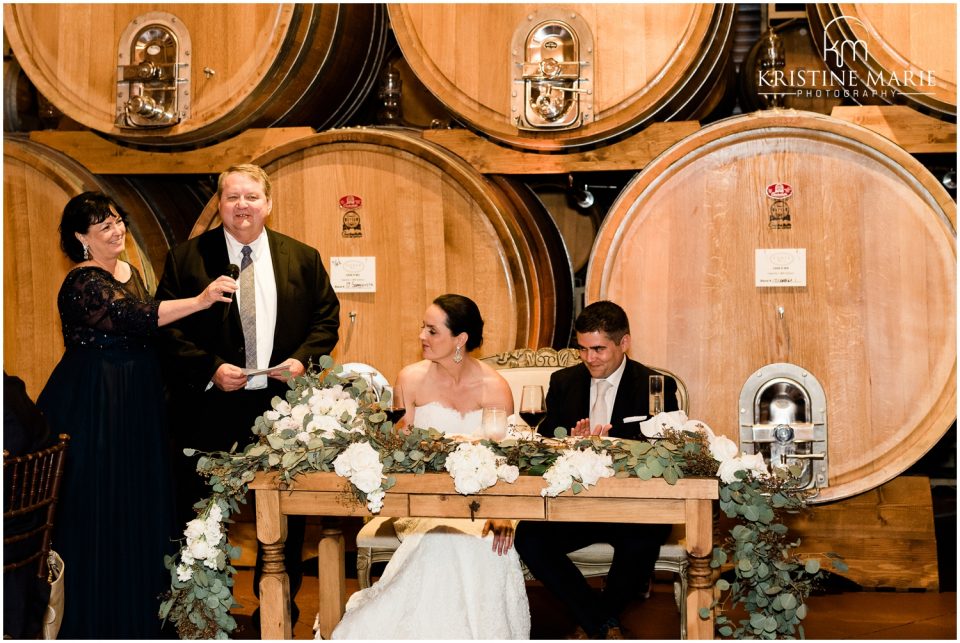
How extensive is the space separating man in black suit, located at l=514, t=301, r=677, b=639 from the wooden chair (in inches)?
2.0

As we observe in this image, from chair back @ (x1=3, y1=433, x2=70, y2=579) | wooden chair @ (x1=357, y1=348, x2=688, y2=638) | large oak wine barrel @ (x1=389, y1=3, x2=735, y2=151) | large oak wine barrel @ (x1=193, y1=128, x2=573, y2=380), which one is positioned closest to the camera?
chair back @ (x1=3, y1=433, x2=70, y2=579)

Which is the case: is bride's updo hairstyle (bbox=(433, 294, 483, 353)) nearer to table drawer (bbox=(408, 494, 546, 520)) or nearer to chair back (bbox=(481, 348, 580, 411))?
chair back (bbox=(481, 348, 580, 411))

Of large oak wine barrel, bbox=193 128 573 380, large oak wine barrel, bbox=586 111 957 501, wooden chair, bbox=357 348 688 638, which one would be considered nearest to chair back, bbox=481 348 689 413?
wooden chair, bbox=357 348 688 638

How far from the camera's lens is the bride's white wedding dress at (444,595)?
10.2 ft

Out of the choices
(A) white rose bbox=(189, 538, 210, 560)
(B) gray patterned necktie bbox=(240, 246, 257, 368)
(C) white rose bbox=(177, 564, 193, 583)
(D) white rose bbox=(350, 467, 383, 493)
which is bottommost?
(C) white rose bbox=(177, 564, 193, 583)

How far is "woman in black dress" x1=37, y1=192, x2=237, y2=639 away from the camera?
3.36m

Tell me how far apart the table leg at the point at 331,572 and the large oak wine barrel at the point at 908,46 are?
2.46 meters

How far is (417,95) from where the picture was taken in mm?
4680

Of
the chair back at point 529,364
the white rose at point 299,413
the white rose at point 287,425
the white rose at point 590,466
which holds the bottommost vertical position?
the white rose at point 590,466

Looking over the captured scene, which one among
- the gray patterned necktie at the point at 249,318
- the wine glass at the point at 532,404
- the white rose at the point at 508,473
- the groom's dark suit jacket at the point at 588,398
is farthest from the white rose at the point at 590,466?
the gray patterned necktie at the point at 249,318

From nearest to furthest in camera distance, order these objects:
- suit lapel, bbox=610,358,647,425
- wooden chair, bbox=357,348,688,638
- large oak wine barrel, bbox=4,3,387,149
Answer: wooden chair, bbox=357,348,688,638
suit lapel, bbox=610,358,647,425
large oak wine barrel, bbox=4,3,387,149

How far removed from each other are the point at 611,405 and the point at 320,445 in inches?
44.4

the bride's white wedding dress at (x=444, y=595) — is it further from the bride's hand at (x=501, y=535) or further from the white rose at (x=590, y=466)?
the white rose at (x=590, y=466)

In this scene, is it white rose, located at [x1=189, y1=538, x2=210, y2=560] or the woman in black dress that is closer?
white rose, located at [x1=189, y1=538, x2=210, y2=560]
